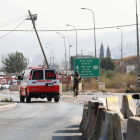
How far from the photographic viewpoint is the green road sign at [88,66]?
137 ft

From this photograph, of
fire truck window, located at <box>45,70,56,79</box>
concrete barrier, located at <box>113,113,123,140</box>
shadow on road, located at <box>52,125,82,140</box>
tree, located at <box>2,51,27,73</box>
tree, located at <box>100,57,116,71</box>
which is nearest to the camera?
concrete barrier, located at <box>113,113,123,140</box>

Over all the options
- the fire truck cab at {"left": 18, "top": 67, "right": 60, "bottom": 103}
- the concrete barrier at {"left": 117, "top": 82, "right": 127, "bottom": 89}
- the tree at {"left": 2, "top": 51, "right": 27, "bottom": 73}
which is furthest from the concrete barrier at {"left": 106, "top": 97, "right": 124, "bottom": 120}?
the tree at {"left": 2, "top": 51, "right": 27, "bottom": 73}

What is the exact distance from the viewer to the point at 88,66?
137 ft

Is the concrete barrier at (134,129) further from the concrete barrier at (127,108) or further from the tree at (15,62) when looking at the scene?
the tree at (15,62)

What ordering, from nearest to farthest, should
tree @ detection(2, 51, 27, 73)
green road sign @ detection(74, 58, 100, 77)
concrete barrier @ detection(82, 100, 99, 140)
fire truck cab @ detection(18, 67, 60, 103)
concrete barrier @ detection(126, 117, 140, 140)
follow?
1. concrete barrier @ detection(126, 117, 140, 140)
2. concrete barrier @ detection(82, 100, 99, 140)
3. fire truck cab @ detection(18, 67, 60, 103)
4. green road sign @ detection(74, 58, 100, 77)
5. tree @ detection(2, 51, 27, 73)

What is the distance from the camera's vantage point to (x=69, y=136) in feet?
28.2

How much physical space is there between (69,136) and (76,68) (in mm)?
33183

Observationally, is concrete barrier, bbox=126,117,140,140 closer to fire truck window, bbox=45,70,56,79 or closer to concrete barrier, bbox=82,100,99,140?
concrete barrier, bbox=82,100,99,140

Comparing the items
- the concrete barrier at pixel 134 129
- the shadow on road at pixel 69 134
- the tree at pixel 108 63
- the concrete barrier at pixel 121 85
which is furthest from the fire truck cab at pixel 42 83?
the tree at pixel 108 63

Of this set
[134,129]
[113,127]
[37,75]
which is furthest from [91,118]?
[37,75]

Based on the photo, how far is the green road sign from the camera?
41.7m

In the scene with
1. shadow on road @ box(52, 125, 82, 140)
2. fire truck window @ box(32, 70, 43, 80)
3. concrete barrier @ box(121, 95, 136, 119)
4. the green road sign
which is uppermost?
the green road sign

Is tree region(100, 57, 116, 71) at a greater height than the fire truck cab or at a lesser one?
greater

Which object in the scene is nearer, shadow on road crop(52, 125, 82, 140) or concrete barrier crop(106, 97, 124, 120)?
shadow on road crop(52, 125, 82, 140)
